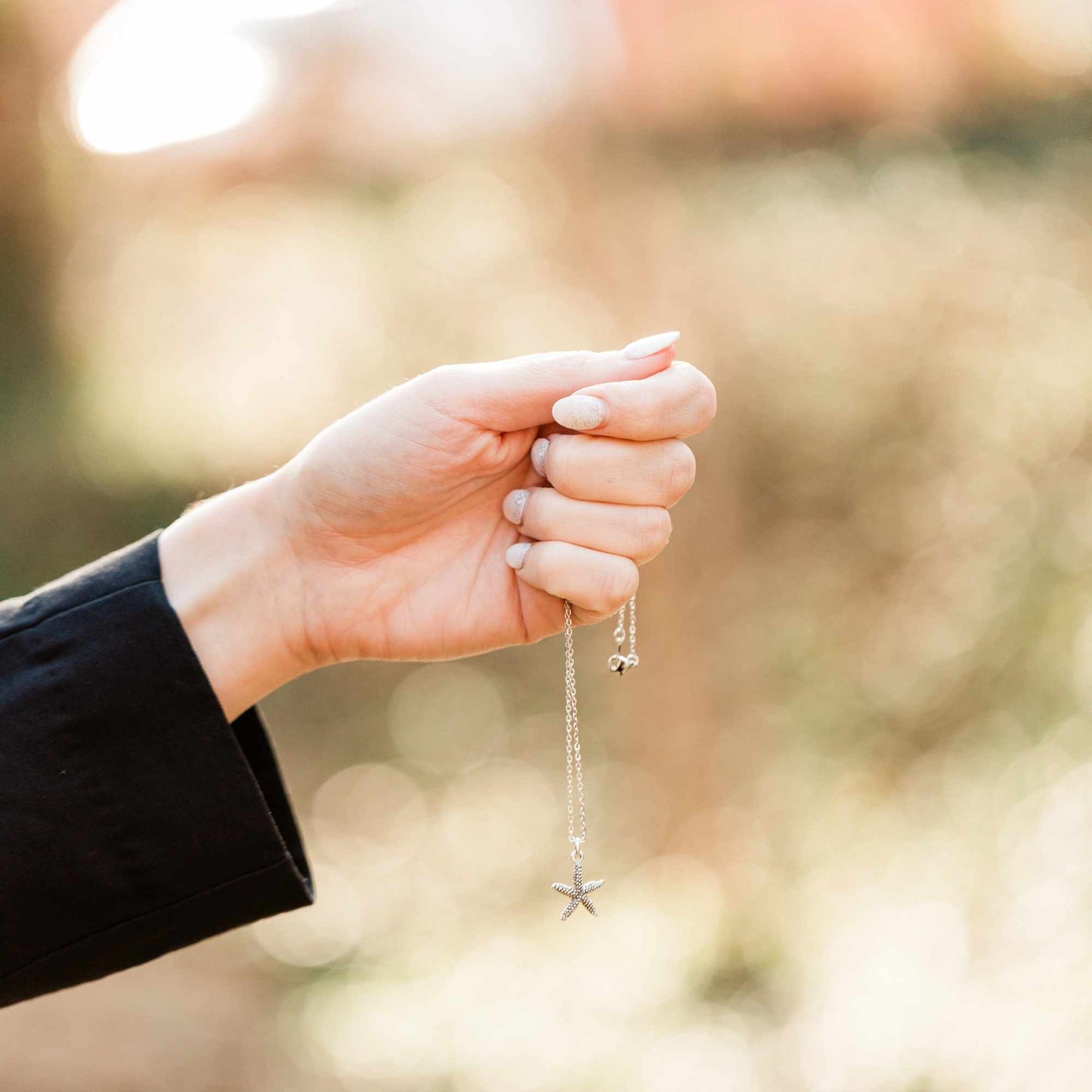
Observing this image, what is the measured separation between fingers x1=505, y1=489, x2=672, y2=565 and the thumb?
0.36 feet

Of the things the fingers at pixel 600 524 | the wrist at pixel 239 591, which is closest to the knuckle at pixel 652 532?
the fingers at pixel 600 524

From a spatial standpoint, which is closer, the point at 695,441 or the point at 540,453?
the point at 540,453

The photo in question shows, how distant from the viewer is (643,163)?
3365mm

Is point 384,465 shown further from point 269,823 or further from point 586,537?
point 269,823

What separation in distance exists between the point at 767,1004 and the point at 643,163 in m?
2.68

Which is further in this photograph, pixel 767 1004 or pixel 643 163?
pixel 643 163

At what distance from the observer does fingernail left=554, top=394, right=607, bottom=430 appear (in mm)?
1139

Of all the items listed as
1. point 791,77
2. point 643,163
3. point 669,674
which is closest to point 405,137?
point 643,163

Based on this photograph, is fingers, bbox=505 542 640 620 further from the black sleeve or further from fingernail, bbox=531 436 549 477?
the black sleeve

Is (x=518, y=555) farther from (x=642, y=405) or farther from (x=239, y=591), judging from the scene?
(x=239, y=591)

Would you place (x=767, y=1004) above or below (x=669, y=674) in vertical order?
below

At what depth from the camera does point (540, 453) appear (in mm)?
1243

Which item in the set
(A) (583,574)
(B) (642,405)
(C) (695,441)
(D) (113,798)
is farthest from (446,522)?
(C) (695,441)

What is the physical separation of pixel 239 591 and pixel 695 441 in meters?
2.31
